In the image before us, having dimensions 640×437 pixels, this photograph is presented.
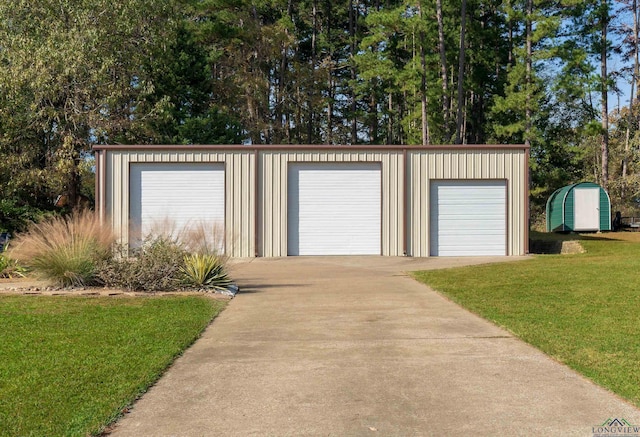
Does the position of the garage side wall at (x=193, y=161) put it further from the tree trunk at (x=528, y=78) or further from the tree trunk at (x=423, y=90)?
the tree trunk at (x=528, y=78)

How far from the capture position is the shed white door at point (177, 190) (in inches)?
792

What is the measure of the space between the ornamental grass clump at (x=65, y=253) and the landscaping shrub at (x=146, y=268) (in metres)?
0.24

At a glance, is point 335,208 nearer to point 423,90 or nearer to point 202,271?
point 202,271

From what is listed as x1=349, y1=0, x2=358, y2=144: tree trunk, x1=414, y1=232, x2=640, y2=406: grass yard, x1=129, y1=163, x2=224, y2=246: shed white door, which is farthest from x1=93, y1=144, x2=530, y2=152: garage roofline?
x1=349, y1=0, x2=358, y2=144: tree trunk

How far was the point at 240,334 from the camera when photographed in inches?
284

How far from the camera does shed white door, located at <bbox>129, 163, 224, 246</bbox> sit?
20.1 metres

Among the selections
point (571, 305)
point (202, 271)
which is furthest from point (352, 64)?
point (571, 305)

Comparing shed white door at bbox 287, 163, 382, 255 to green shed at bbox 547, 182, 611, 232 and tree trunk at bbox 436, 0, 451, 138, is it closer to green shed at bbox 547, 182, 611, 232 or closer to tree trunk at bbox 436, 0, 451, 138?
green shed at bbox 547, 182, 611, 232

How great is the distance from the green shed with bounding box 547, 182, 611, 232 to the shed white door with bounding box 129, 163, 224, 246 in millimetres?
17110

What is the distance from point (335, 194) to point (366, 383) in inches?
605

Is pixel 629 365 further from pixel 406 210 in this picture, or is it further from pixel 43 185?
pixel 43 185

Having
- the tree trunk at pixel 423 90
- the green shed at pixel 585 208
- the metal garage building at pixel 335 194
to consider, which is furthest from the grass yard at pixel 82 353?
the tree trunk at pixel 423 90

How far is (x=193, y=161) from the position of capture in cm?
2008

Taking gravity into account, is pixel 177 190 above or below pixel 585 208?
above
